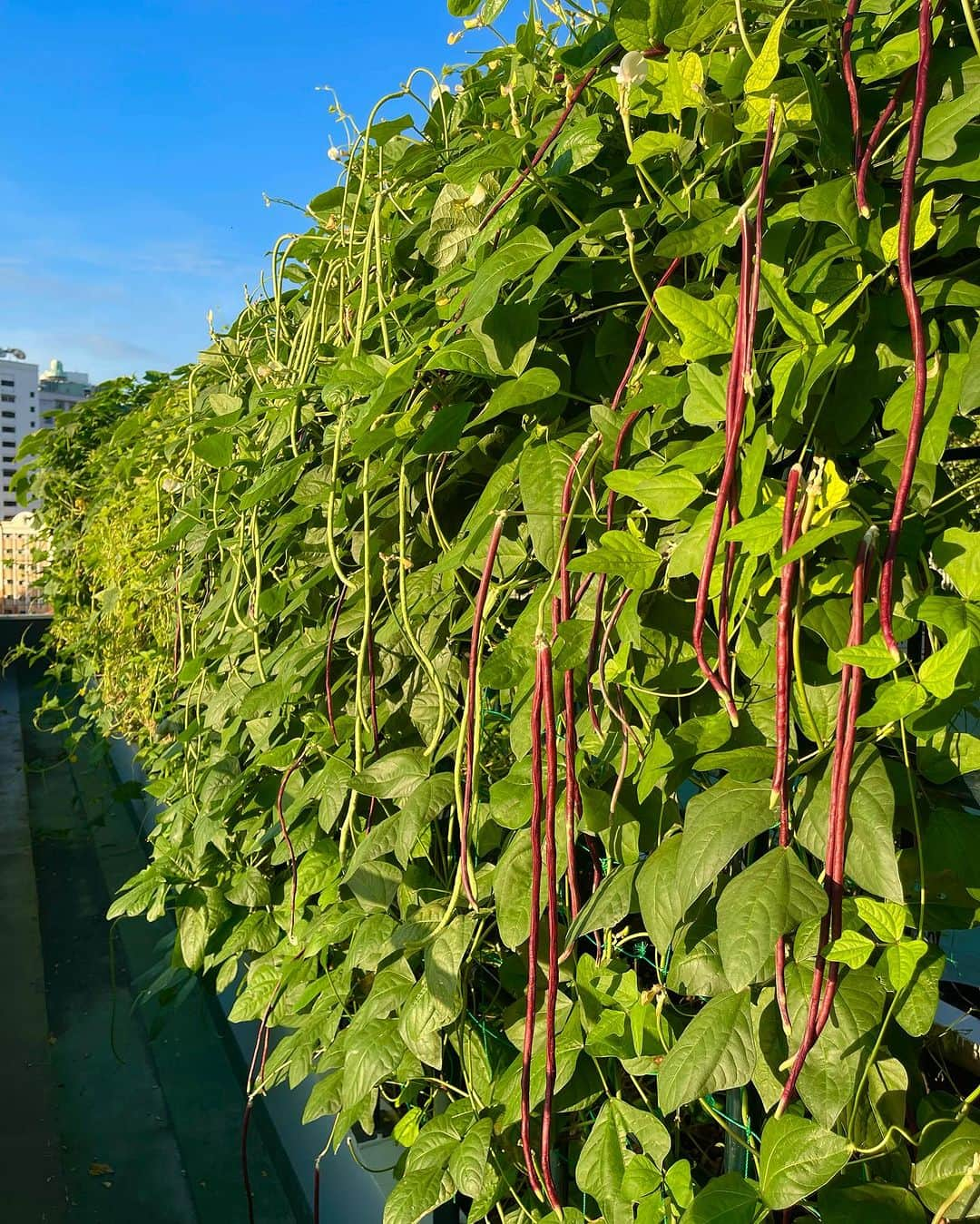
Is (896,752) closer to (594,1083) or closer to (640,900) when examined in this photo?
(640,900)

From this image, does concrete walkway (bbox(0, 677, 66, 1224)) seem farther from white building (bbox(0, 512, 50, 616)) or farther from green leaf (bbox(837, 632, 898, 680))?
white building (bbox(0, 512, 50, 616))

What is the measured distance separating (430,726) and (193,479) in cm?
102

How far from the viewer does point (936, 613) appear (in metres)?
0.58

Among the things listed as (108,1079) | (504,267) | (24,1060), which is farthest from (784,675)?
(24,1060)

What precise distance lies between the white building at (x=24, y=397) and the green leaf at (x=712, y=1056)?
15.4 m

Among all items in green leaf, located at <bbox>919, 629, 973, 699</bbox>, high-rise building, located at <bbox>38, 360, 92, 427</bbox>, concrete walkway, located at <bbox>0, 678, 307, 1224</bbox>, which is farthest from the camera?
high-rise building, located at <bbox>38, 360, 92, 427</bbox>

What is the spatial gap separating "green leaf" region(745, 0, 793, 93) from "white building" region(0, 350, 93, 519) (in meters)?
15.3

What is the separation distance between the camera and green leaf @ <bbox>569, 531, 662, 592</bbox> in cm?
68

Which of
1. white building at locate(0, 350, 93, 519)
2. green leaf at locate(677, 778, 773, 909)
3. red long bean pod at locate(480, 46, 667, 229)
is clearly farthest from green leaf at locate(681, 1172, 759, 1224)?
white building at locate(0, 350, 93, 519)

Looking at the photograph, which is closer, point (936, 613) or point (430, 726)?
point (936, 613)

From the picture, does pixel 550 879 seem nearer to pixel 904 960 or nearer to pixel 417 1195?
pixel 904 960

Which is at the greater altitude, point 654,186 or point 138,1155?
point 654,186

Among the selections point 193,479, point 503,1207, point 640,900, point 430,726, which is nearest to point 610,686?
point 640,900

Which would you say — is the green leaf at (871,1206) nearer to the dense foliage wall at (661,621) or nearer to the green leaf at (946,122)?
the dense foliage wall at (661,621)
